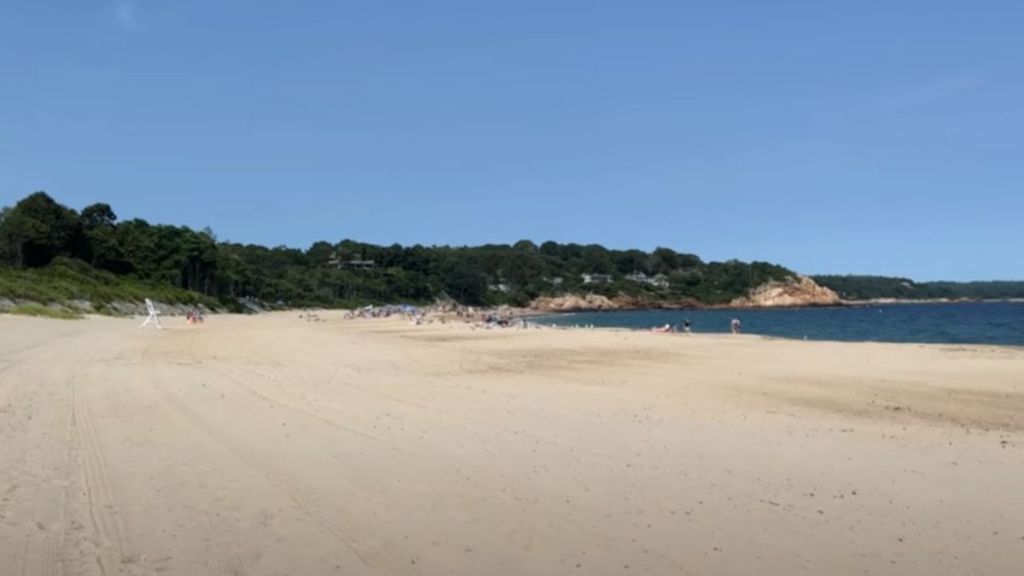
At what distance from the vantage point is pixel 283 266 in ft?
502

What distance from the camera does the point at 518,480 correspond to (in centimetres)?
688

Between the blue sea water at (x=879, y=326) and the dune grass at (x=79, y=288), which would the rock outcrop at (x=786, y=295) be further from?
the dune grass at (x=79, y=288)

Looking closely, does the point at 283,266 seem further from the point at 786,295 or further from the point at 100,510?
the point at 100,510

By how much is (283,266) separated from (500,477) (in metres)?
153

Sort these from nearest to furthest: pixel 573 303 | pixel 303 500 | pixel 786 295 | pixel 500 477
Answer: pixel 303 500
pixel 500 477
pixel 573 303
pixel 786 295

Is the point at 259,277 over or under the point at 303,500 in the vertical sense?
over

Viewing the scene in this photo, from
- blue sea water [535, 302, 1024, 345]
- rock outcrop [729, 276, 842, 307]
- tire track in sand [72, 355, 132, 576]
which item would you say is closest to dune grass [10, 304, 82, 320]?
tire track in sand [72, 355, 132, 576]

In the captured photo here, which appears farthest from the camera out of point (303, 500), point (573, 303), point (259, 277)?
point (573, 303)

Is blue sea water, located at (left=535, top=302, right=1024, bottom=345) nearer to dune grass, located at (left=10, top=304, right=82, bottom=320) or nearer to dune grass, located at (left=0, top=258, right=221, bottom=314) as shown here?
dune grass, located at (left=0, top=258, right=221, bottom=314)

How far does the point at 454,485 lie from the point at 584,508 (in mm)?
1276

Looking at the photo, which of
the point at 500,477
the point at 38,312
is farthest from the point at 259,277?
the point at 500,477

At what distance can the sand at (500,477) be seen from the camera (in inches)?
194

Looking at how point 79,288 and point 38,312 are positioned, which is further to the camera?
point 79,288

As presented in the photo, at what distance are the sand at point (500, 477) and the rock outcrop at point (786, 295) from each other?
181017 millimetres
